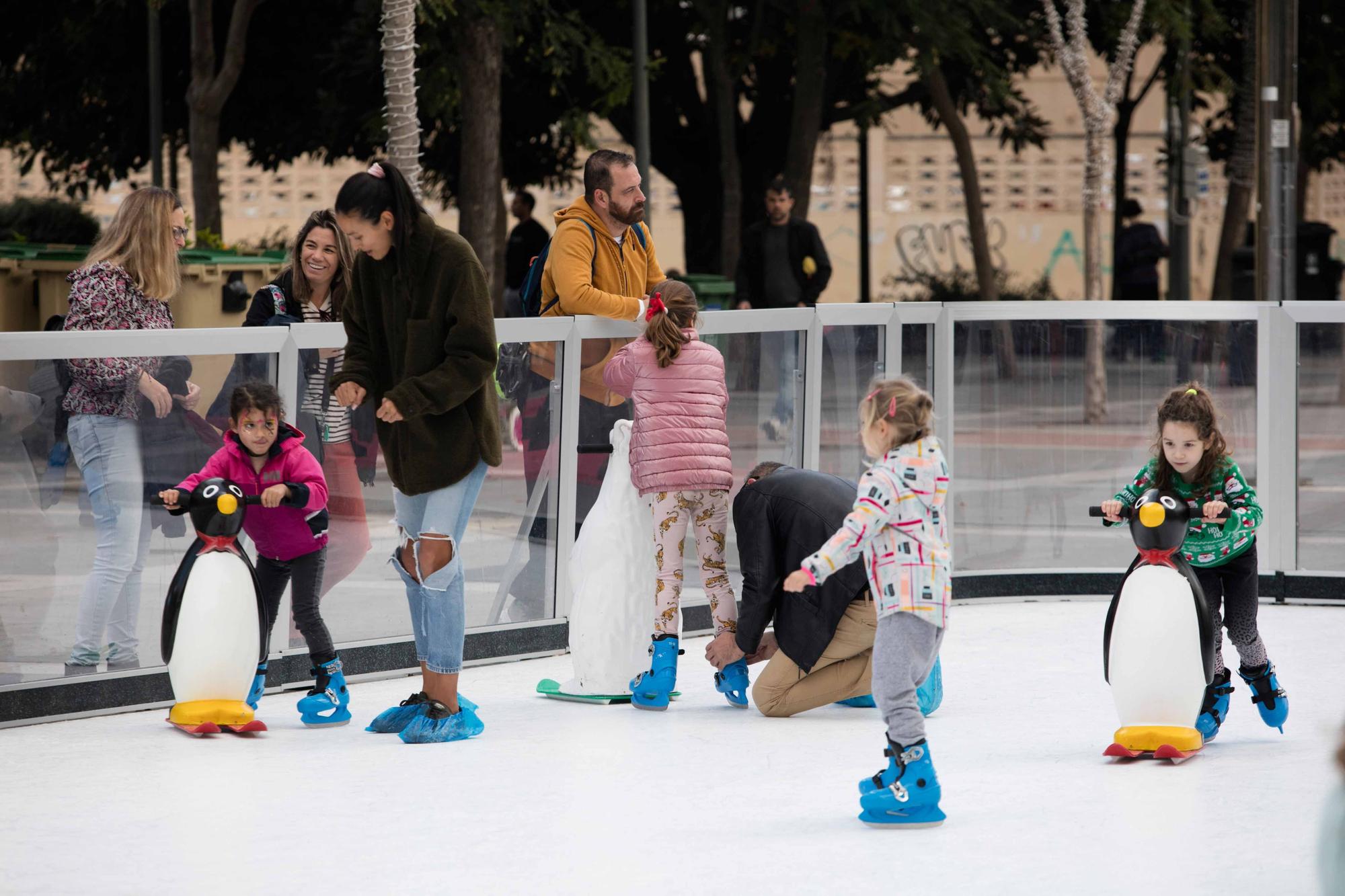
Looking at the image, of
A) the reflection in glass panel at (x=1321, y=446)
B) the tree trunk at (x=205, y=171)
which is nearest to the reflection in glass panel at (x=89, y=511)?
the reflection in glass panel at (x=1321, y=446)

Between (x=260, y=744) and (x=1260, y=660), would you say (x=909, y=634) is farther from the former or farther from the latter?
(x=260, y=744)

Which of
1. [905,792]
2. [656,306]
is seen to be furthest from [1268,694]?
[656,306]

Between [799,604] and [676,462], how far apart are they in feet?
2.26

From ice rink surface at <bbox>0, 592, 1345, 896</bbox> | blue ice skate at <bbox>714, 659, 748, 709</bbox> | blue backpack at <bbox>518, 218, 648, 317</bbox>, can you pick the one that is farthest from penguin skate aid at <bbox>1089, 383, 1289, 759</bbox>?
blue backpack at <bbox>518, 218, 648, 317</bbox>

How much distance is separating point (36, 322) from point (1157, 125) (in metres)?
28.1

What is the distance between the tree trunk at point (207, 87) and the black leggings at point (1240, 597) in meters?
12.9

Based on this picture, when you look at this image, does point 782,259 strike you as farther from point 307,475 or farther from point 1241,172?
point 1241,172

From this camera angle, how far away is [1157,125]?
37781mm

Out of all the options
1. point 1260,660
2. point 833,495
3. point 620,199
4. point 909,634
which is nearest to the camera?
point 909,634

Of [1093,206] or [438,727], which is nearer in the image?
[438,727]

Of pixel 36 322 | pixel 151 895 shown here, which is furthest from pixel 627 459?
pixel 36 322

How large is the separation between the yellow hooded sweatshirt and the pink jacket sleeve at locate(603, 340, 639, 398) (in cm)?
36

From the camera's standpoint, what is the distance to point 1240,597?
601 centimetres

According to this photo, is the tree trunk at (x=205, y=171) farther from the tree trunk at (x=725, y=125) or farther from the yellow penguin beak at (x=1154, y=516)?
the yellow penguin beak at (x=1154, y=516)
